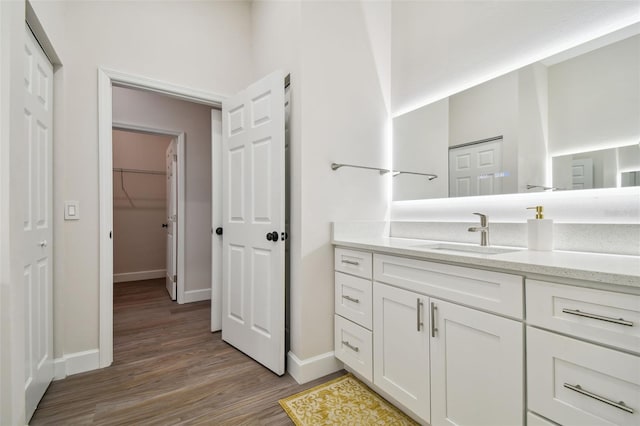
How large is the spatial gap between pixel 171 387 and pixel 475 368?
176cm

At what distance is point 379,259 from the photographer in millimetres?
1635

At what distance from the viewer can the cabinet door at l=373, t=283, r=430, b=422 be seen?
1.38 metres

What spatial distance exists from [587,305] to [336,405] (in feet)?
4.26

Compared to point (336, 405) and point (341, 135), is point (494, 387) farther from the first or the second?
point (341, 135)

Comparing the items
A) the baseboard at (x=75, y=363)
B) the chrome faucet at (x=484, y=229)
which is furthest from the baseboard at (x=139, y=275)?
the chrome faucet at (x=484, y=229)

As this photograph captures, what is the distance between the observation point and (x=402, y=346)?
148cm

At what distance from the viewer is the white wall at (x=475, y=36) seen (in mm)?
1445

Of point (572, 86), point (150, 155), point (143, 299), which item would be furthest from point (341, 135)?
point (150, 155)

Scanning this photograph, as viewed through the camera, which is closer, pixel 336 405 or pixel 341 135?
pixel 336 405

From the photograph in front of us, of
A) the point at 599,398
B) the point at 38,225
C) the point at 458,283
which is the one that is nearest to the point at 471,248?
the point at 458,283

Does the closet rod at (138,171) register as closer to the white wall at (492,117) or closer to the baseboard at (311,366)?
the baseboard at (311,366)

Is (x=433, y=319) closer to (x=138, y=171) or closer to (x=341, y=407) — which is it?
(x=341, y=407)

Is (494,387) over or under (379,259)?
under

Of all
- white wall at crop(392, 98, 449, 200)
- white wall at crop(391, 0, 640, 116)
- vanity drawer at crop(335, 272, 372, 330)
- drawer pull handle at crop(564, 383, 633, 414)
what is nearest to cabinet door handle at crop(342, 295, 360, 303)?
vanity drawer at crop(335, 272, 372, 330)
